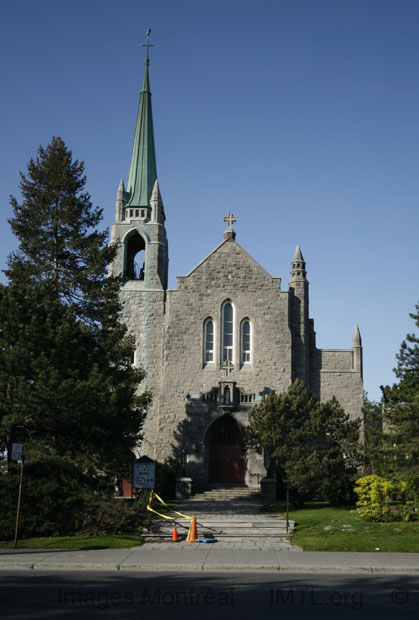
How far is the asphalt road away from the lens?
9.47 m

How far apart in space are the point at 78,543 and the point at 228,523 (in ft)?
19.1

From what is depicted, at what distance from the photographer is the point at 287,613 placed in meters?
9.55

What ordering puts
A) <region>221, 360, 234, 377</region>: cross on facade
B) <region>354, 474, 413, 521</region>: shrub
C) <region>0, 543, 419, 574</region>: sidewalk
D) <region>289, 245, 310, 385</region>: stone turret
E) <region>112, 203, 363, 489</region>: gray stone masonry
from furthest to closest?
<region>289, 245, 310, 385</region>: stone turret → <region>221, 360, 234, 377</region>: cross on facade → <region>112, 203, 363, 489</region>: gray stone masonry → <region>354, 474, 413, 521</region>: shrub → <region>0, 543, 419, 574</region>: sidewalk

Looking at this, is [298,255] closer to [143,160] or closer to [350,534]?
[143,160]

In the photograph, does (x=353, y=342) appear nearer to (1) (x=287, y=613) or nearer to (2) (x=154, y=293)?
(2) (x=154, y=293)

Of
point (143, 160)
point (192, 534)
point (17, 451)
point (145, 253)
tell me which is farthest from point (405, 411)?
point (143, 160)

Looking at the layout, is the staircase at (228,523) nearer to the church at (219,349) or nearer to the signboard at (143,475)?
the signboard at (143,475)

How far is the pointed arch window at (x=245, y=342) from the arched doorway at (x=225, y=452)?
11.7 ft

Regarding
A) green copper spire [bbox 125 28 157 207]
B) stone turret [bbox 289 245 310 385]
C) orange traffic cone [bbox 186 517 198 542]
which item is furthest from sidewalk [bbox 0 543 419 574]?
green copper spire [bbox 125 28 157 207]

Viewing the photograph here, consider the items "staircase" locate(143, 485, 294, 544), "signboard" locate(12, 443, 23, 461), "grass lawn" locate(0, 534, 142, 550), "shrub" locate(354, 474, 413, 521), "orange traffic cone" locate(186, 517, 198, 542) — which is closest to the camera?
"grass lawn" locate(0, 534, 142, 550)

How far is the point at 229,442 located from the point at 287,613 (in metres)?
24.1

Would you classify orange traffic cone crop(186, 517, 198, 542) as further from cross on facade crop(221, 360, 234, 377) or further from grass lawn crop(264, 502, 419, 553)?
cross on facade crop(221, 360, 234, 377)

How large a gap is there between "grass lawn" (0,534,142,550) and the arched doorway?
1529cm

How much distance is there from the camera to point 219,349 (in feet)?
113
